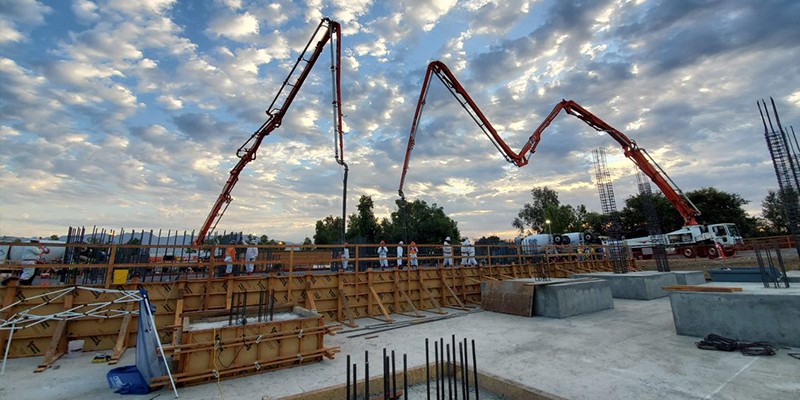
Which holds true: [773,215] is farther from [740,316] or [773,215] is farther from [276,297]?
Answer: [276,297]

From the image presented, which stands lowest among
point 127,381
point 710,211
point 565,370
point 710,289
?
point 565,370

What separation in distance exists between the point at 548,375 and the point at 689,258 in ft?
103

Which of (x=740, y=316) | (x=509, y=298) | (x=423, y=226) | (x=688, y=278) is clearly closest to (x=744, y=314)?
(x=740, y=316)

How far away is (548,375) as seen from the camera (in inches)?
223

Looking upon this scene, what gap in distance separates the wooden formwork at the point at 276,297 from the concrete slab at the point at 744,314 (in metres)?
6.85

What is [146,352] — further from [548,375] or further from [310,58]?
[310,58]

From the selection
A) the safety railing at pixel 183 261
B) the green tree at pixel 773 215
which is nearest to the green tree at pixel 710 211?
the green tree at pixel 773 215

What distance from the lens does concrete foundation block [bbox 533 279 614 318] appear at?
10828 millimetres

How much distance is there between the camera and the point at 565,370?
19.3 feet

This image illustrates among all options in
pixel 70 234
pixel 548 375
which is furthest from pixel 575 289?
pixel 70 234

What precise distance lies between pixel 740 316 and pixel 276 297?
11.7 m

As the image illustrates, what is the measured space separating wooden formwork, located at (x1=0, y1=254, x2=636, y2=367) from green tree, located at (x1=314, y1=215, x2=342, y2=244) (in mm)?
74305

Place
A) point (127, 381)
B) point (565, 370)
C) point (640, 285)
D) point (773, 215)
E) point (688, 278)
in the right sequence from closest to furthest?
1. point (127, 381)
2. point (565, 370)
3. point (640, 285)
4. point (688, 278)
5. point (773, 215)

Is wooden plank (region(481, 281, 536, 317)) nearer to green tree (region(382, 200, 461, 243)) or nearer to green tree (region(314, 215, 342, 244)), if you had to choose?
green tree (region(382, 200, 461, 243))
